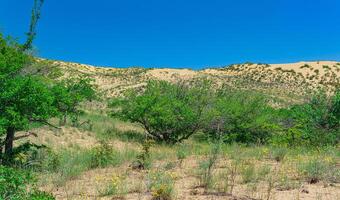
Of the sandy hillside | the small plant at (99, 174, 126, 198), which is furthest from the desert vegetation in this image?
the sandy hillside

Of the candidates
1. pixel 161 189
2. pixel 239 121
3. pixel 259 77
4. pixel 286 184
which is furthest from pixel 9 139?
pixel 259 77

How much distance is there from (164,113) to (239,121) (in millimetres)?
5122

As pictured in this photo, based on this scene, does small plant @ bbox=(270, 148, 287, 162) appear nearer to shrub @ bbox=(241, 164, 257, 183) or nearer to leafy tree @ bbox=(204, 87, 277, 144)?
shrub @ bbox=(241, 164, 257, 183)

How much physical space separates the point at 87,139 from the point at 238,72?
5800 centimetres

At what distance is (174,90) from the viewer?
94.1 ft

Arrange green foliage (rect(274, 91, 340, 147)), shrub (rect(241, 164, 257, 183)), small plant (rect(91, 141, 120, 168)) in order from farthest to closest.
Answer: green foliage (rect(274, 91, 340, 147)), small plant (rect(91, 141, 120, 168)), shrub (rect(241, 164, 257, 183))

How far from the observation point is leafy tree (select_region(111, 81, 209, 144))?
82.8ft

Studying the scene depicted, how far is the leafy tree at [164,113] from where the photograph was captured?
25234 mm

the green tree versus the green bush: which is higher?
the green tree

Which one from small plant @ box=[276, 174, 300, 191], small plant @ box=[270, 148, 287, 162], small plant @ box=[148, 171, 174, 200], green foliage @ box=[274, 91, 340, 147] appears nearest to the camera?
→ small plant @ box=[148, 171, 174, 200]

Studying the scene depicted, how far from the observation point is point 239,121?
90.8 ft

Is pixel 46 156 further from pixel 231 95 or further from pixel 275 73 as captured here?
pixel 275 73

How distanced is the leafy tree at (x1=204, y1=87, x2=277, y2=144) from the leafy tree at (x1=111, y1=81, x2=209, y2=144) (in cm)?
80

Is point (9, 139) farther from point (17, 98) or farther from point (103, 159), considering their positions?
point (103, 159)
